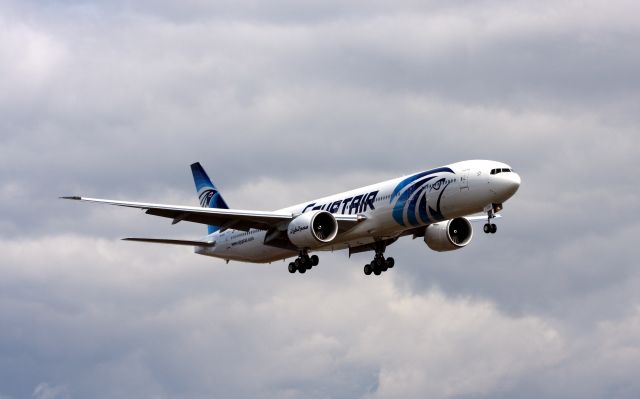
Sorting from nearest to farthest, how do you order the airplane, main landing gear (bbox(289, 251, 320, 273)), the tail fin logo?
the airplane → main landing gear (bbox(289, 251, 320, 273)) → the tail fin logo

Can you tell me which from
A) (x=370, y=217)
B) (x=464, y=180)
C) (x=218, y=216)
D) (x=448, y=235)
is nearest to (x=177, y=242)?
(x=218, y=216)

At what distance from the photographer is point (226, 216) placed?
7275cm

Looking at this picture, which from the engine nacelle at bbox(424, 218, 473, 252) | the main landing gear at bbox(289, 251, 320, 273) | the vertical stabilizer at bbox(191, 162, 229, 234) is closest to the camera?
the main landing gear at bbox(289, 251, 320, 273)

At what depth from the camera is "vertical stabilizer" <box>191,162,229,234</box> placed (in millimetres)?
88500

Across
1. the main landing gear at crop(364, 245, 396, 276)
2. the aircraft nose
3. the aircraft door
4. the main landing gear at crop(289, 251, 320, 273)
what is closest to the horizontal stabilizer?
the main landing gear at crop(289, 251, 320, 273)

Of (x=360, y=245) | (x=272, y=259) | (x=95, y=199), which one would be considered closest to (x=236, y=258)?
(x=272, y=259)

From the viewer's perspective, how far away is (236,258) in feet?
265

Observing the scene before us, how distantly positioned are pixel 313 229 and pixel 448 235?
9.53m

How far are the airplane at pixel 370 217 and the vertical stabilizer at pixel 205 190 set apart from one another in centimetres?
696

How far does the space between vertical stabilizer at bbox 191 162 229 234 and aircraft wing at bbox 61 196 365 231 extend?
42.9 ft

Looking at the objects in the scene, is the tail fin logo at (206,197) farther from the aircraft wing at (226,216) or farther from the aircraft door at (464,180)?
the aircraft door at (464,180)

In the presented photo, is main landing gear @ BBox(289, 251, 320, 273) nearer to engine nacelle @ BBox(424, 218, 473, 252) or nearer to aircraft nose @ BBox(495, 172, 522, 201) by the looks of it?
engine nacelle @ BBox(424, 218, 473, 252)

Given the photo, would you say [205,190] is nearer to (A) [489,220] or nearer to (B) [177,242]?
(B) [177,242]

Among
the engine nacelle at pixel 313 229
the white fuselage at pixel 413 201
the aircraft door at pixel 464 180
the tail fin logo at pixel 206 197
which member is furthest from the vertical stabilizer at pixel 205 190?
the aircraft door at pixel 464 180
